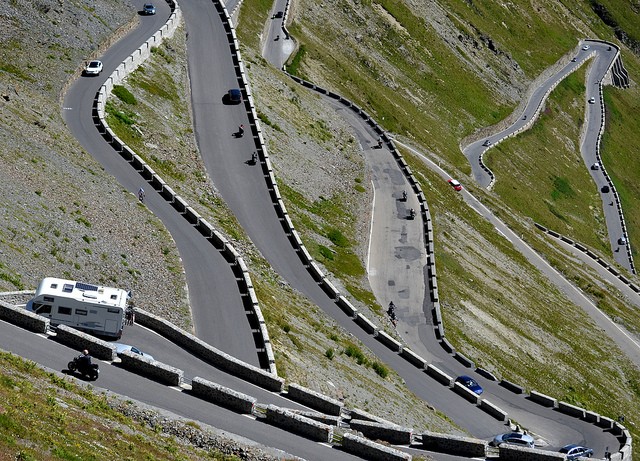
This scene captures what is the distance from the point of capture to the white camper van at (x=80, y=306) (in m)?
51.5

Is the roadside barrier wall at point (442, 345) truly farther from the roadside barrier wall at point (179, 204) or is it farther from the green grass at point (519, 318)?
the roadside barrier wall at point (179, 204)

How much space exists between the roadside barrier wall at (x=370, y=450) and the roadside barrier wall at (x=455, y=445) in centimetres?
511

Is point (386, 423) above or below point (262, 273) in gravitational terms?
above

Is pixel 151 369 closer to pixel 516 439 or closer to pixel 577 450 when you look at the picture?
pixel 516 439

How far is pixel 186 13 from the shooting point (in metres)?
120

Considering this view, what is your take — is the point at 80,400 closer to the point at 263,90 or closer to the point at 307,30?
the point at 263,90

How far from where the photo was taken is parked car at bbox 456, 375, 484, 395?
2948 inches

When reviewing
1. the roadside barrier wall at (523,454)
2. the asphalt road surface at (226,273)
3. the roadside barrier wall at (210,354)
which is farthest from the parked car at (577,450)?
the roadside barrier wall at (210,354)

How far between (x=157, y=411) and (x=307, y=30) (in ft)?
398

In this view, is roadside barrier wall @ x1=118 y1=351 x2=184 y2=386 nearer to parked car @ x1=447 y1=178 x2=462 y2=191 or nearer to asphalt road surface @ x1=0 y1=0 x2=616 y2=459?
asphalt road surface @ x1=0 y1=0 x2=616 y2=459

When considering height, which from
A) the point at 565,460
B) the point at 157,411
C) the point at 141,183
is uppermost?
the point at 565,460

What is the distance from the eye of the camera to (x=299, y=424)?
4688 centimetres

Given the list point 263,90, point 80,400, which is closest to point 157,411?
point 80,400

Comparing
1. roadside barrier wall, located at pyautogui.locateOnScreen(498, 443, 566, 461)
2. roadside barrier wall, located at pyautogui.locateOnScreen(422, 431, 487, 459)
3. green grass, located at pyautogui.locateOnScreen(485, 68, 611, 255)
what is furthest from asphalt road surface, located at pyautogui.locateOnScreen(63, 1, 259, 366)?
green grass, located at pyautogui.locateOnScreen(485, 68, 611, 255)
